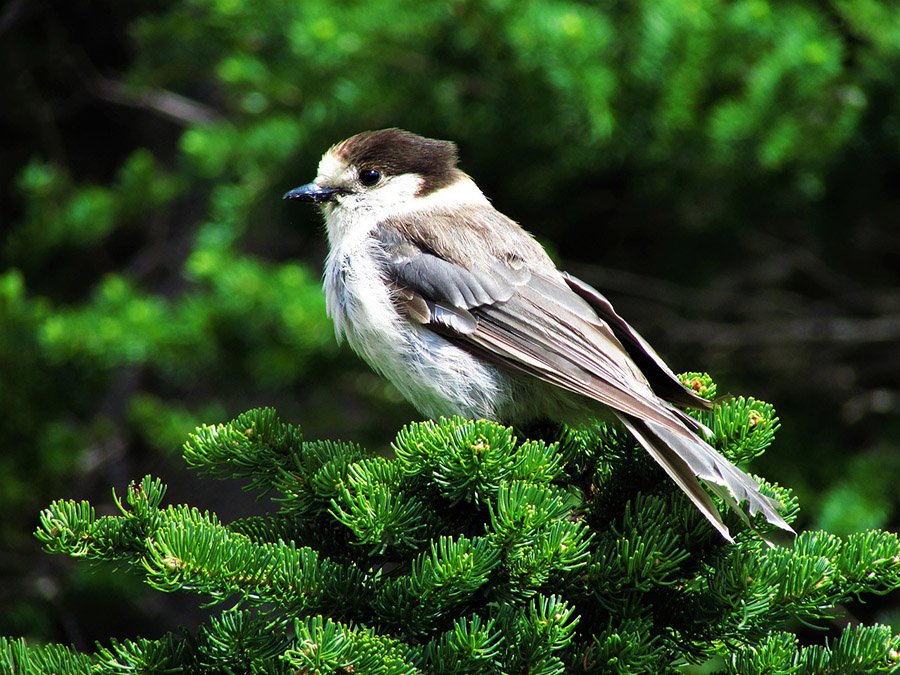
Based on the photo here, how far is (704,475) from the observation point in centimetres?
230

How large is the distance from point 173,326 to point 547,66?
2.09 m

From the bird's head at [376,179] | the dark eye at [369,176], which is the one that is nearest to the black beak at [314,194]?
the bird's head at [376,179]

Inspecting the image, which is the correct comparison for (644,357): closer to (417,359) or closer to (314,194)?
(417,359)

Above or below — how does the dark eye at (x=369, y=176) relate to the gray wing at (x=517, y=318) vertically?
above

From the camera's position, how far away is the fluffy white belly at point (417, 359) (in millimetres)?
2998

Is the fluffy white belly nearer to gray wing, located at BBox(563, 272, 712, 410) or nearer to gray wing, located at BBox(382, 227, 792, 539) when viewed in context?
gray wing, located at BBox(382, 227, 792, 539)

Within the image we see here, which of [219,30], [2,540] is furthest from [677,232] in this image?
[2,540]

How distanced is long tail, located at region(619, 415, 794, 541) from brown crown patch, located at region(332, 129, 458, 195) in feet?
5.23

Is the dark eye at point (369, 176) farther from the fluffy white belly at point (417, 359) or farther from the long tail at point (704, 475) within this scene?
the long tail at point (704, 475)

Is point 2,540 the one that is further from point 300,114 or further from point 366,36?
point 366,36

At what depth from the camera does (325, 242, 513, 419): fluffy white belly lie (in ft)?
9.84

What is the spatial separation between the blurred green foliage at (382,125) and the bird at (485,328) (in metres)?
1.11

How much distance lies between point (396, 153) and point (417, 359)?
97cm

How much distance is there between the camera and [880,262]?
19.0 ft
